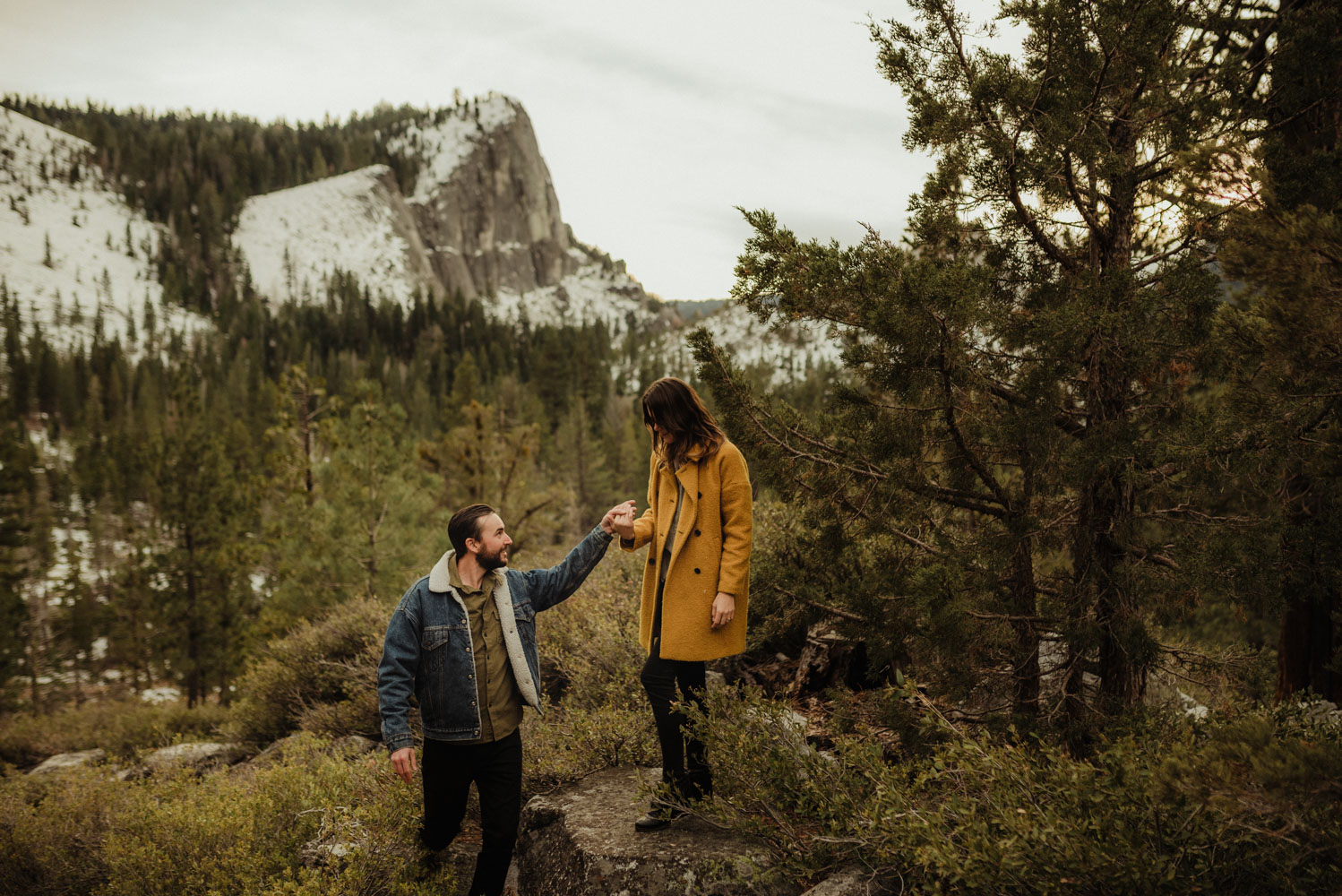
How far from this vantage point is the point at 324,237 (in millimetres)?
136000

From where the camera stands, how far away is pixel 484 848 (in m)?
3.34

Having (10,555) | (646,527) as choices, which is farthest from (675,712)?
(10,555)

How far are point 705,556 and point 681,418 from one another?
2.01 feet

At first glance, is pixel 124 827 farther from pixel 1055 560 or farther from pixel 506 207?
pixel 506 207

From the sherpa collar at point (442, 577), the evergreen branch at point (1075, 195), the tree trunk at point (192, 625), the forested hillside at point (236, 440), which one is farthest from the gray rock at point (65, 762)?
the evergreen branch at point (1075, 195)

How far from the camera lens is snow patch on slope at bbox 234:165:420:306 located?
127m

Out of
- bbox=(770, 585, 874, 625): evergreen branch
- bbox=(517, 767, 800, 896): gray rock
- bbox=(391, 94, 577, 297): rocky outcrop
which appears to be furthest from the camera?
bbox=(391, 94, 577, 297): rocky outcrop

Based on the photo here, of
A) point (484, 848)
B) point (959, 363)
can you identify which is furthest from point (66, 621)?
point (959, 363)

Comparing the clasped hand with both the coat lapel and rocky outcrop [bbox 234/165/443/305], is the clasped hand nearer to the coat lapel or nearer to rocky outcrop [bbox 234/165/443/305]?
the coat lapel

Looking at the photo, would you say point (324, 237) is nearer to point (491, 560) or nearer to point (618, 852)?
point (491, 560)

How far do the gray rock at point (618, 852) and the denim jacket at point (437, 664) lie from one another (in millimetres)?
695

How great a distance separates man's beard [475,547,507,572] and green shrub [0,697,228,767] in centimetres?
1066

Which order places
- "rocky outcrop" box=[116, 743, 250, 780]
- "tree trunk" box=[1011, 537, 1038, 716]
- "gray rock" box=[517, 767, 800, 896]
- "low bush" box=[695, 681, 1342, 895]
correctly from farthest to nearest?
"rocky outcrop" box=[116, 743, 250, 780]
"tree trunk" box=[1011, 537, 1038, 716]
"gray rock" box=[517, 767, 800, 896]
"low bush" box=[695, 681, 1342, 895]

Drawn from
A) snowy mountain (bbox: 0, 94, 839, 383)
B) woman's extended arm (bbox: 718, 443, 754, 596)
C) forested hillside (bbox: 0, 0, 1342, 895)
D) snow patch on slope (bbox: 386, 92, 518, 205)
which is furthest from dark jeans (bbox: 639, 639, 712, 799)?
snow patch on slope (bbox: 386, 92, 518, 205)
